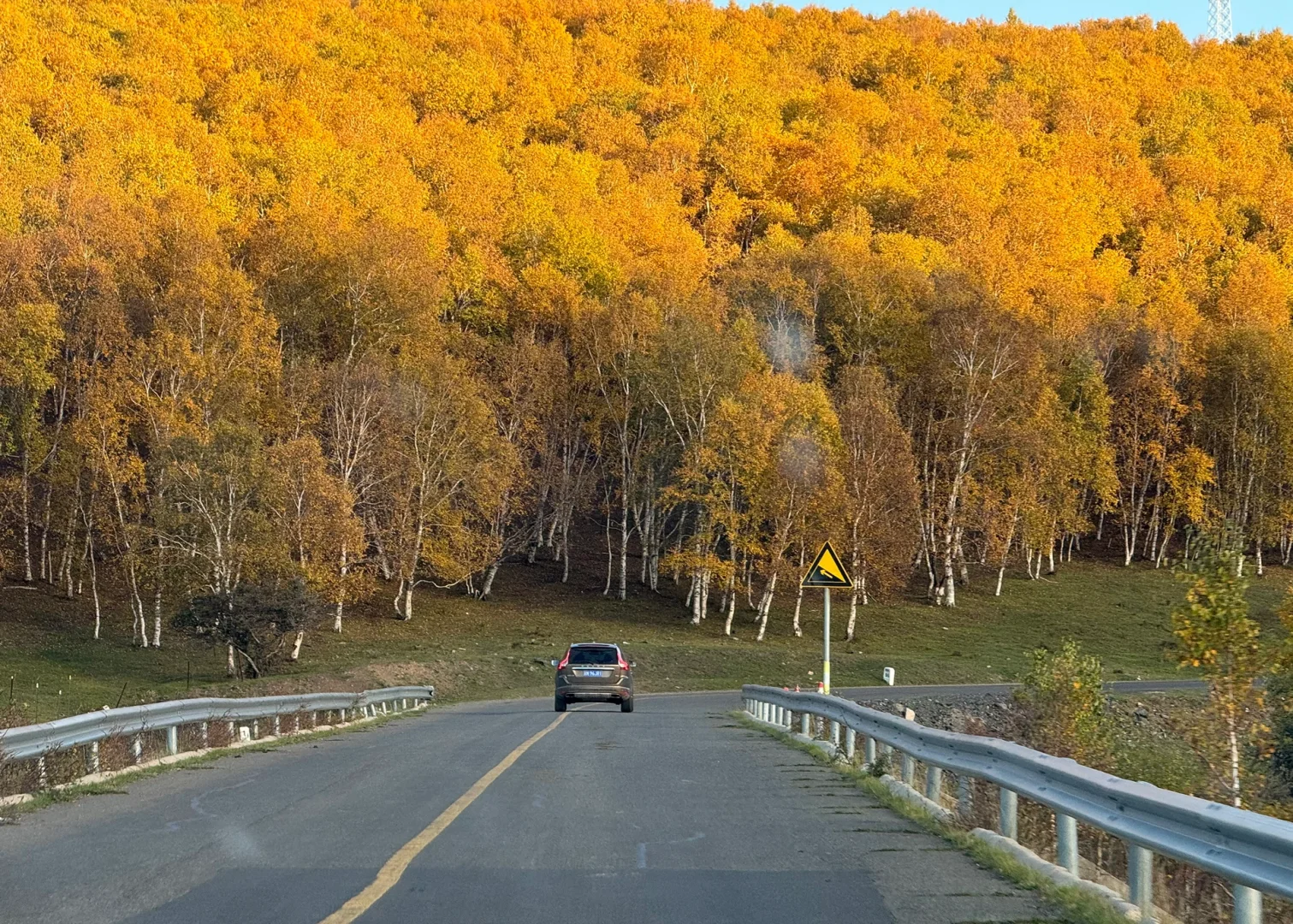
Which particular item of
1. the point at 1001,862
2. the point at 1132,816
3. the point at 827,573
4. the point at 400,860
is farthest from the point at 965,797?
the point at 827,573

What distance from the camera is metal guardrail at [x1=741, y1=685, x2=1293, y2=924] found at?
18.0 feet

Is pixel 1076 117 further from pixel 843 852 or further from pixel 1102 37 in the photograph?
pixel 843 852

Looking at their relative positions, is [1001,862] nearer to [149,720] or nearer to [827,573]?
[149,720]

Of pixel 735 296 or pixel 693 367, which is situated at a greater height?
pixel 735 296

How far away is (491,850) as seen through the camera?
8.92 m

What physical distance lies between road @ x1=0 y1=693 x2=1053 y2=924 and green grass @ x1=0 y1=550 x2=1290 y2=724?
18.1 meters

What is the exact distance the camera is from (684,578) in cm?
6588

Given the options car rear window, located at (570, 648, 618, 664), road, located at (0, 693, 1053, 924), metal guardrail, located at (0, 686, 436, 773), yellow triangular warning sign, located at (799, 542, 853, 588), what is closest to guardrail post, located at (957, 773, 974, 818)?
road, located at (0, 693, 1053, 924)

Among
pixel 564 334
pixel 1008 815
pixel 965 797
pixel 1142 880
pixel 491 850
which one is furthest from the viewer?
pixel 564 334

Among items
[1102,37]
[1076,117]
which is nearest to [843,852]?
[1076,117]

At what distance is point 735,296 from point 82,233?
33.0 meters

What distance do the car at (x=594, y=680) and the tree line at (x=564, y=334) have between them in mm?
16497

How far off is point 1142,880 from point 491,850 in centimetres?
418

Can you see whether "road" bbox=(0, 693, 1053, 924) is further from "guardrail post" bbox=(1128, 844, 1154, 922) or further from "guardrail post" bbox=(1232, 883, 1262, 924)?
"guardrail post" bbox=(1232, 883, 1262, 924)
